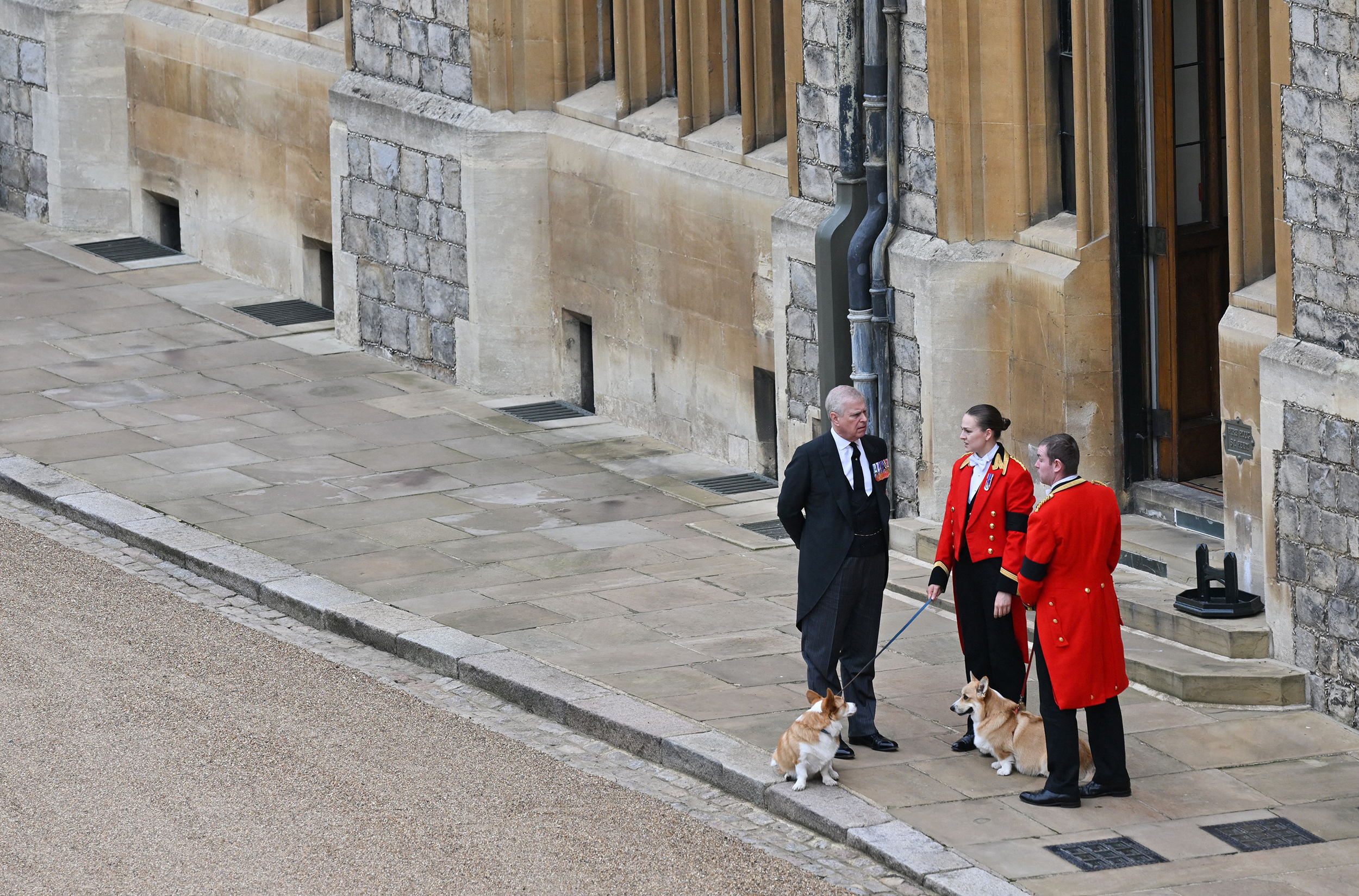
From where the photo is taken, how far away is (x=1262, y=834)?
9352mm

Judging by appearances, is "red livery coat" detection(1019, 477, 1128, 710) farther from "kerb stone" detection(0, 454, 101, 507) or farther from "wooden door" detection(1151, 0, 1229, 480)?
"kerb stone" detection(0, 454, 101, 507)

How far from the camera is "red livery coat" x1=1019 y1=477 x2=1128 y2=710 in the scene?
31.1 ft

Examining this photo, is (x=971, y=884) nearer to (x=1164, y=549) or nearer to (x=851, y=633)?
(x=851, y=633)

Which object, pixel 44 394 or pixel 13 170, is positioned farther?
pixel 13 170

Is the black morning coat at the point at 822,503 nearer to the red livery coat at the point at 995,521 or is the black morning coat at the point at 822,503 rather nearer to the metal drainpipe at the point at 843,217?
the red livery coat at the point at 995,521

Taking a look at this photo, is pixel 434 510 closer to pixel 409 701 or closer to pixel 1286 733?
pixel 409 701

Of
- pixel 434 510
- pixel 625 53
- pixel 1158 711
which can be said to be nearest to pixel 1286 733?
pixel 1158 711

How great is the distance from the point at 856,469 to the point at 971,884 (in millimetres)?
2011

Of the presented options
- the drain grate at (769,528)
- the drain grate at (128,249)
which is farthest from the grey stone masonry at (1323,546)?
the drain grate at (128,249)

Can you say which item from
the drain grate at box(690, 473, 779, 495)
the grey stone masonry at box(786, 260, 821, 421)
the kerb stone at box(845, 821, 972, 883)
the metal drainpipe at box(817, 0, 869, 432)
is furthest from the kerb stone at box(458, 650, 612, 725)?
the drain grate at box(690, 473, 779, 495)

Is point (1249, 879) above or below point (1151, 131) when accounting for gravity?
below

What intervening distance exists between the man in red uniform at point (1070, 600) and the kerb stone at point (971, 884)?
0.81 m

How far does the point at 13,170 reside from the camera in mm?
22578

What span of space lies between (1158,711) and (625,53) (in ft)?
23.0
